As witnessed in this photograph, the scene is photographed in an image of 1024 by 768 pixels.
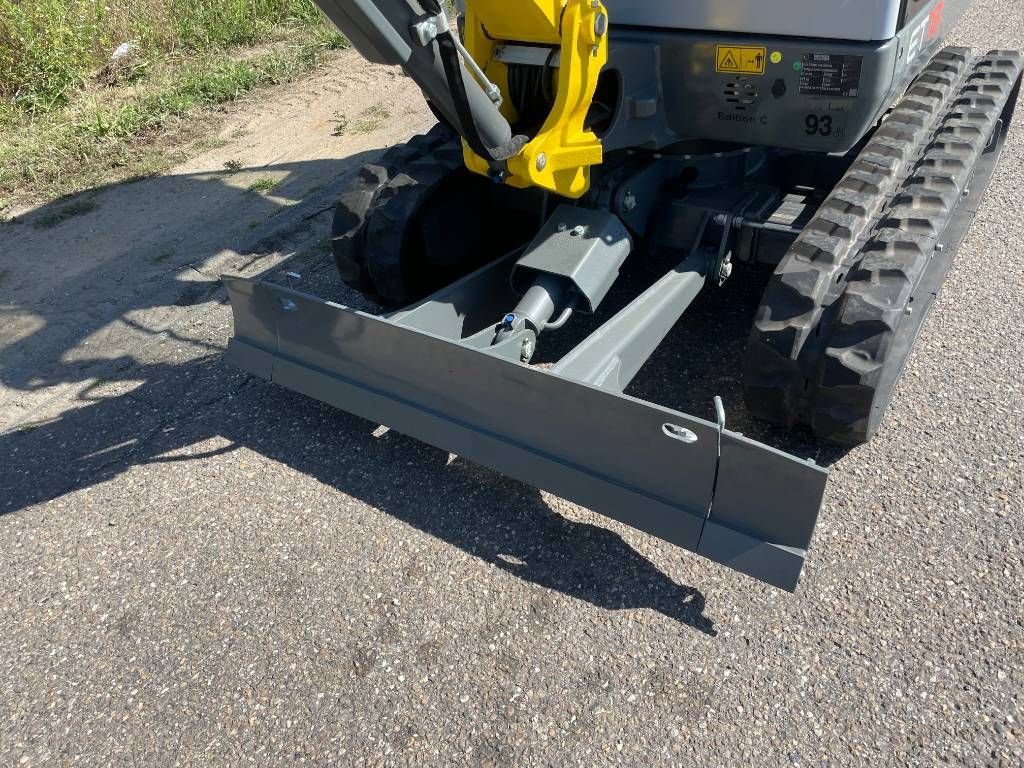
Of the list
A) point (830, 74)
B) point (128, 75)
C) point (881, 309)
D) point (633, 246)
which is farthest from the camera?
point (128, 75)

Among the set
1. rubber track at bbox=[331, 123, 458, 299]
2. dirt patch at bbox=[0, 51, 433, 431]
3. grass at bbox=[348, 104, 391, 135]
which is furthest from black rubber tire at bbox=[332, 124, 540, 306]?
grass at bbox=[348, 104, 391, 135]

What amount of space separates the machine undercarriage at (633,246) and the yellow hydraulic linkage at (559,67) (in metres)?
0.01

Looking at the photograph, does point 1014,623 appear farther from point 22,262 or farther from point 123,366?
point 22,262

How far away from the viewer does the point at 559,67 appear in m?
3.07

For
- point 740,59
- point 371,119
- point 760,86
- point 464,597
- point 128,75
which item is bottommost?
point 371,119

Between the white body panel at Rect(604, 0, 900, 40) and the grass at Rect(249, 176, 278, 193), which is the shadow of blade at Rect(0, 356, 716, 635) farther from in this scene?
the grass at Rect(249, 176, 278, 193)

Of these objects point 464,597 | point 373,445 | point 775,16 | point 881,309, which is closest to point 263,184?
point 373,445

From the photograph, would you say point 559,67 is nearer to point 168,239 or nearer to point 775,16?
point 775,16

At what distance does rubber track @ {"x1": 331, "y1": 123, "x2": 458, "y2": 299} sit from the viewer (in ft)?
12.8

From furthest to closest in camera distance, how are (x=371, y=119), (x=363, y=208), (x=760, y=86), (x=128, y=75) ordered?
(x=128, y=75)
(x=371, y=119)
(x=363, y=208)
(x=760, y=86)

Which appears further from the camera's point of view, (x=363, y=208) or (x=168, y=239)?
(x=168, y=239)

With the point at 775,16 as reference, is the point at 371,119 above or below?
below

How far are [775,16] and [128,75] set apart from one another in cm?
737

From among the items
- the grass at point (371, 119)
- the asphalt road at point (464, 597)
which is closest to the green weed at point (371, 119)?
the grass at point (371, 119)
